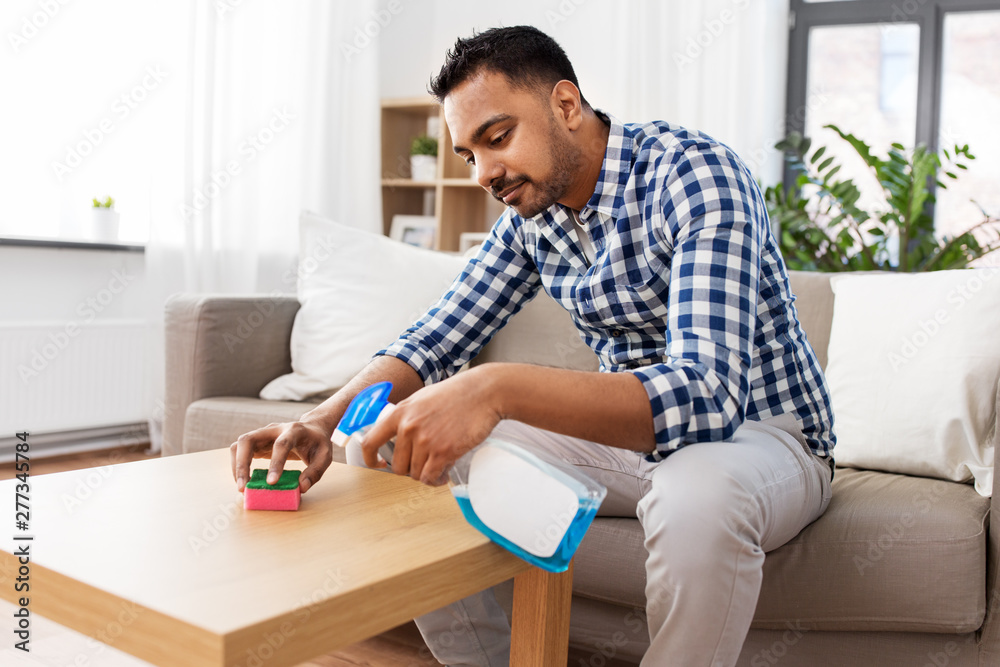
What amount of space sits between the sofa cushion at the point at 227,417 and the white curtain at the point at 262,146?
1263mm

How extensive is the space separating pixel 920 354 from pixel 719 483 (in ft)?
2.52

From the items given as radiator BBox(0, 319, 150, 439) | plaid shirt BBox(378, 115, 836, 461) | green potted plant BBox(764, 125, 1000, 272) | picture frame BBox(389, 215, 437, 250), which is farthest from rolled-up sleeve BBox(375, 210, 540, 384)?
picture frame BBox(389, 215, 437, 250)

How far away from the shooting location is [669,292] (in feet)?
3.67

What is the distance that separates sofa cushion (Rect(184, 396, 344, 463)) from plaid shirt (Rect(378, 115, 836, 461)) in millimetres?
563

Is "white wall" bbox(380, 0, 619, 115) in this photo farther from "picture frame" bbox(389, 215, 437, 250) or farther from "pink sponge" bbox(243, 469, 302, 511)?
"pink sponge" bbox(243, 469, 302, 511)

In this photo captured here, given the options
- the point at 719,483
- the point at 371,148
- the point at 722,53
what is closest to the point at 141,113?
the point at 371,148

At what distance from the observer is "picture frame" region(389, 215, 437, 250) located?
154 inches

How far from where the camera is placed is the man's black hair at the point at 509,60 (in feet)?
3.92

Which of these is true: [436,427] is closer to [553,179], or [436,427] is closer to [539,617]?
[539,617]

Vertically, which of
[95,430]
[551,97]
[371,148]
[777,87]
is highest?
[777,87]

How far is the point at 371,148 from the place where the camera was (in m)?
3.81

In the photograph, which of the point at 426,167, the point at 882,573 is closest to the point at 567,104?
the point at 882,573

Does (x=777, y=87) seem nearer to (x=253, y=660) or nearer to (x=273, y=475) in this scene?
(x=273, y=475)

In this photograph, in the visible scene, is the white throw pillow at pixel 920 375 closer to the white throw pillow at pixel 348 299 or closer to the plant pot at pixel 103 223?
the white throw pillow at pixel 348 299
